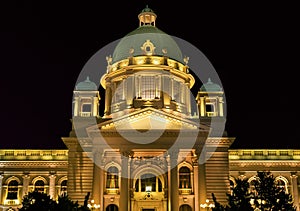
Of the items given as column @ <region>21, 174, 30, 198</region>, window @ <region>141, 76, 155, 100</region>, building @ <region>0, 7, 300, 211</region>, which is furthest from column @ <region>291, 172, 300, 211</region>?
column @ <region>21, 174, 30, 198</region>

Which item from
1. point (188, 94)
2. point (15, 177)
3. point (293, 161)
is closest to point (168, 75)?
point (188, 94)

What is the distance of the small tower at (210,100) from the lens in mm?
59156

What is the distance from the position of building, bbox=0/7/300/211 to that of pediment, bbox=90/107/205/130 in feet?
0.35

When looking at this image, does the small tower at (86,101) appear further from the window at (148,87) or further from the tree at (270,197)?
the tree at (270,197)

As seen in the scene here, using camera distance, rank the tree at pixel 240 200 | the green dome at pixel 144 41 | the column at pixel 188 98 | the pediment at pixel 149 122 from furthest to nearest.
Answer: the green dome at pixel 144 41
the column at pixel 188 98
the pediment at pixel 149 122
the tree at pixel 240 200

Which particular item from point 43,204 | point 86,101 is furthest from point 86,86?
point 43,204

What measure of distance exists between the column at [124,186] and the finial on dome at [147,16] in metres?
27.1

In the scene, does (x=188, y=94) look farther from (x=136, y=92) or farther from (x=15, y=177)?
(x=15, y=177)

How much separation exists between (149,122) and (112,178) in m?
7.17

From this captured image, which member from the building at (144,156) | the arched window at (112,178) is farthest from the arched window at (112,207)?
the arched window at (112,178)

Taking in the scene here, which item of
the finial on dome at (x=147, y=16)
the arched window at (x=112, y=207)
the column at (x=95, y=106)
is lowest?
the arched window at (x=112, y=207)

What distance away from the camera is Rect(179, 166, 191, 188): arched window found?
54031 mm

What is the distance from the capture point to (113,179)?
53.6 metres

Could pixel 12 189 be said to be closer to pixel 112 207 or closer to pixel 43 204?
pixel 112 207
